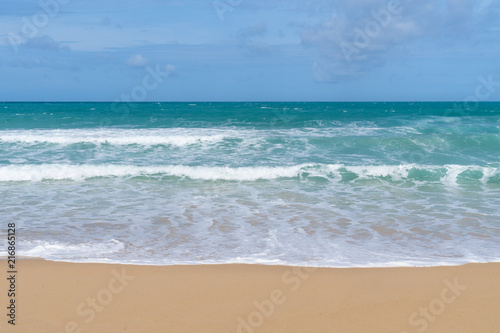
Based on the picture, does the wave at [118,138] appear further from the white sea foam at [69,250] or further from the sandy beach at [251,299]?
the sandy beach at [251,299]

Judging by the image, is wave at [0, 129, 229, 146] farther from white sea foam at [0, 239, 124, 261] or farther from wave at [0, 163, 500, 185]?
white sea foam at [0, 239, 124, 261]

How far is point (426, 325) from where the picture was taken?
3.98 m

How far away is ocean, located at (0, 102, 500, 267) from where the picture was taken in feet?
20.4

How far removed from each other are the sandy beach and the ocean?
0.42 metres

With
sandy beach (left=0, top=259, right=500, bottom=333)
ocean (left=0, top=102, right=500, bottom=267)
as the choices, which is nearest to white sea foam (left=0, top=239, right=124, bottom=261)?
ocean (left=0, top=102, right=500, bottom=267)

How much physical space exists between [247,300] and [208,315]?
540 millimetres

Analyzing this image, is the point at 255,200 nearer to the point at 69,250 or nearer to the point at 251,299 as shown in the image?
the point at 69,250

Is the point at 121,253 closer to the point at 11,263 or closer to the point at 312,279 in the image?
the point at 11,263

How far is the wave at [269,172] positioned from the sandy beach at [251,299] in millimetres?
7243

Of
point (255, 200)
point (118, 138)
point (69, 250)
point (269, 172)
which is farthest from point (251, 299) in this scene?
point (118, 138)

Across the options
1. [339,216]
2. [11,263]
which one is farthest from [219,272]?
[339,216]

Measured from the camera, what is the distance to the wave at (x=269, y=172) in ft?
40.8

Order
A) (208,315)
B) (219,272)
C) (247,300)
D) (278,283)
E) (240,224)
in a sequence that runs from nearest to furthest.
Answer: (208,315), (247,300), (278,283), (219,272), (240,224)

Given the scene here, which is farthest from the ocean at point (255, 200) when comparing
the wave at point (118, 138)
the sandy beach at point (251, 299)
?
the sandy beach at point (251, 299)
